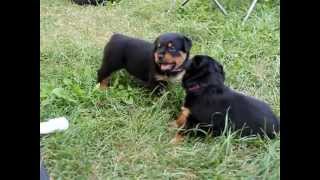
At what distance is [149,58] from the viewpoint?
4477 mm

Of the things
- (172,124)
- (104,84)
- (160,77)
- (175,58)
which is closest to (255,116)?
(172,124)

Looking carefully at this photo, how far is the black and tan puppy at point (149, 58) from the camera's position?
4.18 meters

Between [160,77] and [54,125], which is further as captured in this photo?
[160,77]

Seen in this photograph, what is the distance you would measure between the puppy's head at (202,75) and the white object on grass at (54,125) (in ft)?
3.08

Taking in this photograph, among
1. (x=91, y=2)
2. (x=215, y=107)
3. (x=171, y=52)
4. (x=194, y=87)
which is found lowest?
(x=215, y=107)

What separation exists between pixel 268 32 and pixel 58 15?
266 centimetres

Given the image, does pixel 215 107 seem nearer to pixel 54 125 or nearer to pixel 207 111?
pixel 207 111

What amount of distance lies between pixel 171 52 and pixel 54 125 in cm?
116

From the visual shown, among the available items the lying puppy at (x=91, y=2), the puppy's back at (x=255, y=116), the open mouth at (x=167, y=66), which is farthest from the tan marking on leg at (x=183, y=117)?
the lying puppy at (x=91, y=2)

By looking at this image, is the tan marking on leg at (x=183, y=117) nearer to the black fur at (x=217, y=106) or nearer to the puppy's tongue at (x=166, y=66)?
the black fur at (x=217, y=106)

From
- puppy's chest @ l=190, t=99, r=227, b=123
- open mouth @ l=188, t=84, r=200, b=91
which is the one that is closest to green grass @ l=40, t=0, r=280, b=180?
puppy's chest @ l=190, t=99, r=227, b=123
